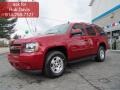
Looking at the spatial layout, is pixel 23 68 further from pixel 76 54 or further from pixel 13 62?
pixel 76 54

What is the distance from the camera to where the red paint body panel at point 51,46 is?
632 cm

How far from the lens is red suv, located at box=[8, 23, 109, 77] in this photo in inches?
250

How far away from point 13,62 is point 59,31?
1929 millimetres

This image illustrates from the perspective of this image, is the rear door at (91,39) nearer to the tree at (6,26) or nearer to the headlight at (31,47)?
the headlight at (31,47)

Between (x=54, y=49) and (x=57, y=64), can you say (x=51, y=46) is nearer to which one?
(x=54, y=49)

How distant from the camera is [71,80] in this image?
650 centimetres

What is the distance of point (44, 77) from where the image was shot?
22.8 feet

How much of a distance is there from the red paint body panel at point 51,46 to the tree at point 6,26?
43.8 meters

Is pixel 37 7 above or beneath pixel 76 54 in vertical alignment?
above

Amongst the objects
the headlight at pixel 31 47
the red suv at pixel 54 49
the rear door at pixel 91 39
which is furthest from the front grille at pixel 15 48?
the rear door at pixel 91 39

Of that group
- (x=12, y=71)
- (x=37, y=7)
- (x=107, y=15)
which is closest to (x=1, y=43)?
(x=37, y=7)

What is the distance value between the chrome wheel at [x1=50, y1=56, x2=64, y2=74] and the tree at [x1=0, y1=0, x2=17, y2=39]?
44612 millimetres

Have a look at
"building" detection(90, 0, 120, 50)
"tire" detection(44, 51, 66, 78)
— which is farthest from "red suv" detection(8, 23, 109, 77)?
"building" detection(90, 0, 120, 50)

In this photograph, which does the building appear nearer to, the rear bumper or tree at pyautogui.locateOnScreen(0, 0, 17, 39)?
the rear bumper
